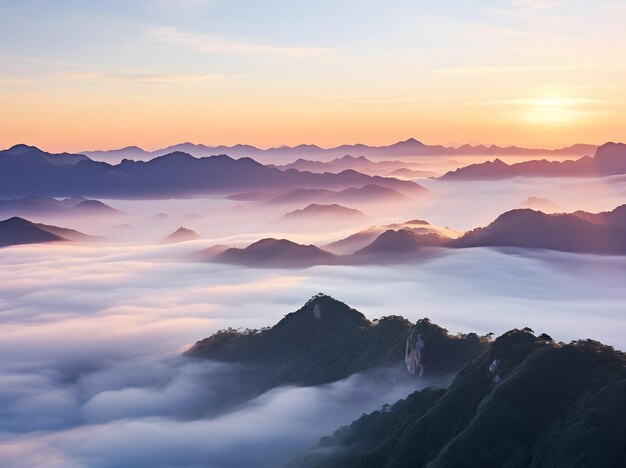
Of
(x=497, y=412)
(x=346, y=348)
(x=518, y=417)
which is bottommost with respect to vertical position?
(x=346, y=348)

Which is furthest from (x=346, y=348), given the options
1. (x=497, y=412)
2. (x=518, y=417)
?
(x=518, y=417)

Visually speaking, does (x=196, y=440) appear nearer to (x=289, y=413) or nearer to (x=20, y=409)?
(x=289, y=413)

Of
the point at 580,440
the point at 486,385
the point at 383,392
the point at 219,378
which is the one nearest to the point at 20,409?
the point at 219,378

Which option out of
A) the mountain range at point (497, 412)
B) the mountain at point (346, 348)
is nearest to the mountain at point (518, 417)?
the mountain range at point (497, 412)

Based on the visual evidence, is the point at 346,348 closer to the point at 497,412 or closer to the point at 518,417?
the point at 497,412

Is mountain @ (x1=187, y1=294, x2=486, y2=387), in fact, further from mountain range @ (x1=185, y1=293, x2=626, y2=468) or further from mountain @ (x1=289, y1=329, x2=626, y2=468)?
mountain @ (x1=289, y1=329, x2=626, y2=468)

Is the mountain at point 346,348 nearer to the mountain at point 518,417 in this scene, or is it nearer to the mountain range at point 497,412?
the mountain range at point 497,412
